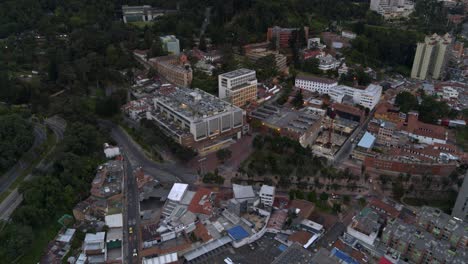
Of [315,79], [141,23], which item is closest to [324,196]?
[315,79]

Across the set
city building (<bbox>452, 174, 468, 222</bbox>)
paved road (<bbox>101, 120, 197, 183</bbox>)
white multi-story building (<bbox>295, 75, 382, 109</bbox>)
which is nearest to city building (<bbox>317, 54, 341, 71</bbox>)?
white multi-story building (<bbox>295, 75, 382, 109</bbox>)

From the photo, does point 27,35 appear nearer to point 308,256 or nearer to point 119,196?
point 119,196

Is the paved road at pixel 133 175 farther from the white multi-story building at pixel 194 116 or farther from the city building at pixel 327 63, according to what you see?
the city building at pixel 327 63

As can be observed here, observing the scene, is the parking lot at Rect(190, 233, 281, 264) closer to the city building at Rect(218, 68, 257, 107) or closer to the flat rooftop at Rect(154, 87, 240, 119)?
the flat rooftop at Rect(154, 87, 240, 119)

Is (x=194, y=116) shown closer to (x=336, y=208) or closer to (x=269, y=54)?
(x=336, y=208)

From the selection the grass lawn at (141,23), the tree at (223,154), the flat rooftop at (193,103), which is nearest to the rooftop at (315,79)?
the flat rooftop at (193,103)

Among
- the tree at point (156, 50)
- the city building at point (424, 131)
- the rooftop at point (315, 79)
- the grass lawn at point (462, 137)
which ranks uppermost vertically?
the tree at point (156, 50)
